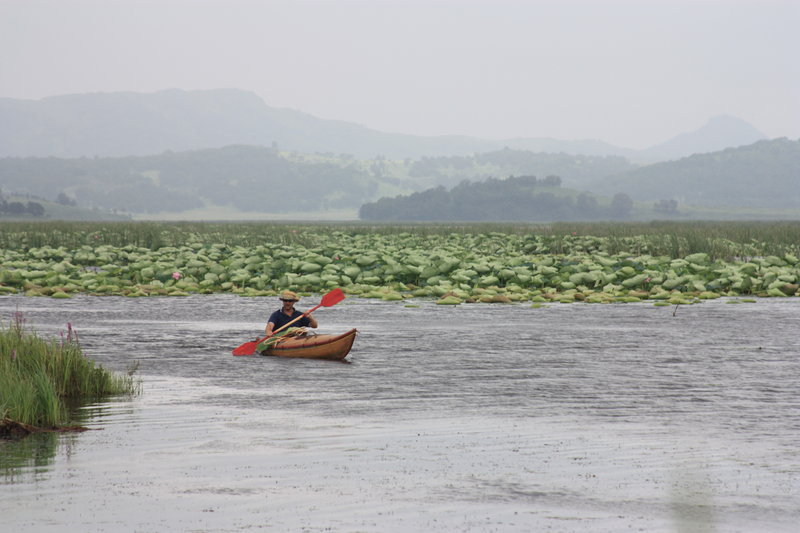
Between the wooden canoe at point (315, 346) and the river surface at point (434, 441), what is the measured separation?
24cm

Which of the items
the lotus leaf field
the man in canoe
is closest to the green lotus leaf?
the lotus leaf field

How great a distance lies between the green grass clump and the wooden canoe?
3308 millimetres

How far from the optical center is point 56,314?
78.6ft

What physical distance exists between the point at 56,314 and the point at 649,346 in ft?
46.0

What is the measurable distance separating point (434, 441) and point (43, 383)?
448 centimetres

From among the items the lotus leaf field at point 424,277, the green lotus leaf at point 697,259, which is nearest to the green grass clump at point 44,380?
the lotus leaf field at point 424,277

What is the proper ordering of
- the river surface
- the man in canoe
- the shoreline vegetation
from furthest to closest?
the man in canoe, the shoreline vegetation, the river surface

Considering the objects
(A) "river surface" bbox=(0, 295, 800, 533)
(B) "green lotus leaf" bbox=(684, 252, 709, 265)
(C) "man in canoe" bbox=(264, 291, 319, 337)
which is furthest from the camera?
(B) "green lotus leaf" bbox=(684, 252, 709, 265)

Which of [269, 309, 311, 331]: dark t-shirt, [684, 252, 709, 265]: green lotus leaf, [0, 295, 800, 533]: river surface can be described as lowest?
[0, 295, 800, 533]: river surface

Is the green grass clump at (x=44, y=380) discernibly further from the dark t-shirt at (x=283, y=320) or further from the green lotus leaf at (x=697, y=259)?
the green lotus leaf at (x=697, y=259)

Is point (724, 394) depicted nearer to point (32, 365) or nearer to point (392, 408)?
point (392, 408)

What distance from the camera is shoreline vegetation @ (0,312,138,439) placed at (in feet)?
35.7

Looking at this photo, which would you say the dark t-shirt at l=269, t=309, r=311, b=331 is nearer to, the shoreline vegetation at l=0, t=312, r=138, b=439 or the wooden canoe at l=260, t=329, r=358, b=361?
the wooden canoe at l=260, t=329, r=358, b=361

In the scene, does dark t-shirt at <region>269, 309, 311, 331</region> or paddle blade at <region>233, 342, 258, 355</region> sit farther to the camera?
dark t-shirt at <region>269, 309, 311, 331</region>
